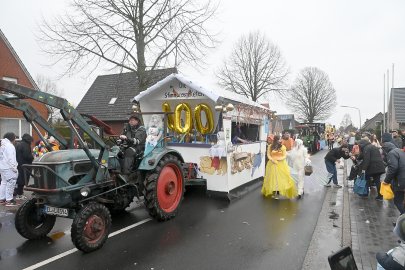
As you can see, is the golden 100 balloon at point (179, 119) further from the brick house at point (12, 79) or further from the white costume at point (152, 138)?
the brick house at point (12, 79)

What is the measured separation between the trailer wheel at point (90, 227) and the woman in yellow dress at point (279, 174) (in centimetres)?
484

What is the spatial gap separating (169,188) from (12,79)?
60.6 feet

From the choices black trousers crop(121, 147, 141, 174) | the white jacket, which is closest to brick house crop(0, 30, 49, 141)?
the white jacket

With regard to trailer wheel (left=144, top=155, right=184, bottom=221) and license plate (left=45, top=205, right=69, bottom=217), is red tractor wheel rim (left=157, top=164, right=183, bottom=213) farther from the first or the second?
license plate (left=45, top=205, right=69, bottom=217)

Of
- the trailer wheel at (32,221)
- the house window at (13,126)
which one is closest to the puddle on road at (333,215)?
the trailer wheel at (32,221)

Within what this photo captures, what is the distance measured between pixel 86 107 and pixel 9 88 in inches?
933

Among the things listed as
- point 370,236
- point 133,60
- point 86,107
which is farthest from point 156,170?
point 86,107

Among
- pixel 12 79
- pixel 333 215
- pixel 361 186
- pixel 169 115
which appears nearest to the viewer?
pixel 333 215

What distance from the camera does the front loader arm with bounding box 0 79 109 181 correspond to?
411 cm

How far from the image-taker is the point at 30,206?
511 centimetres

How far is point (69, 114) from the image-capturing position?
183 inches

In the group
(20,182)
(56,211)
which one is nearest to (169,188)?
(56,211)

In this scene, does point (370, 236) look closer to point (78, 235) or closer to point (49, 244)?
point (78, 235)

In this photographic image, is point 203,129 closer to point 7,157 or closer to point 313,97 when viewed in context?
point 7,157
